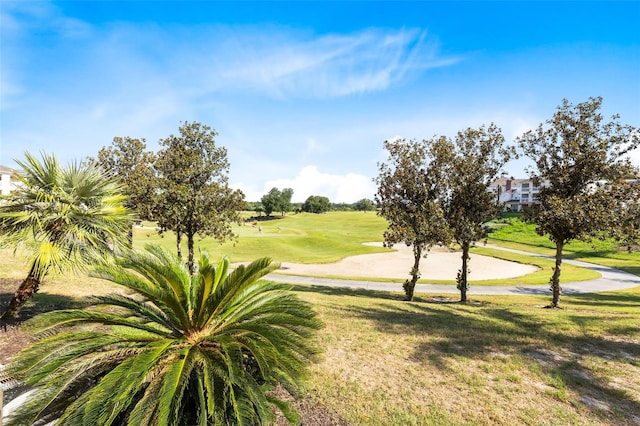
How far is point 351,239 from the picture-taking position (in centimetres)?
5819

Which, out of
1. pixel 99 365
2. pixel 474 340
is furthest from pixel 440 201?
pixel 99 365

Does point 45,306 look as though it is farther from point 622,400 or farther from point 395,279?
point 395,279

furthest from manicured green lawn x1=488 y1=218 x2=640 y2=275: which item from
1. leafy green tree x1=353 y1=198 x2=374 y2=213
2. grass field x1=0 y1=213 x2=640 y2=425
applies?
leafy green tree x1=353 y1=198 x2=374 y2=213

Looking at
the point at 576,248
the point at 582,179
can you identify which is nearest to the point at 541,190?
the point at 582,179

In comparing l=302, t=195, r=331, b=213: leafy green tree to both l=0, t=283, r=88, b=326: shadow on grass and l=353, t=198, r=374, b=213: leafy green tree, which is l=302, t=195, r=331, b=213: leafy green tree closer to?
l=353, t=198, r=374, b=213: leafy green tree

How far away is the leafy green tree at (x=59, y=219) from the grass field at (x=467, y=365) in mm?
2273

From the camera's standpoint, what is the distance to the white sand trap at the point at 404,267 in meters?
31.1

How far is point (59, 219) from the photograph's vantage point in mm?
8820

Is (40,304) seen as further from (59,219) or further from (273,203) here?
(273,203)

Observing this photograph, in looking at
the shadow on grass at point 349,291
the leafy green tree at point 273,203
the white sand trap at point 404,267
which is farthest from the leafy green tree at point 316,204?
the shadow on grass at point 349,291

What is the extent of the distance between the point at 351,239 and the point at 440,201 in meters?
40.1

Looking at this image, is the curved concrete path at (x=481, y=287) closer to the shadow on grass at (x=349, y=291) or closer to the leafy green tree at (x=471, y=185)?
the shadow on grass at (x=349, y=291)

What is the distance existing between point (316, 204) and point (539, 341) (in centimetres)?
12029

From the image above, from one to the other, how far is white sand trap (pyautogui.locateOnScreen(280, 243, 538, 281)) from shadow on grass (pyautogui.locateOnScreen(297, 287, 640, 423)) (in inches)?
671
